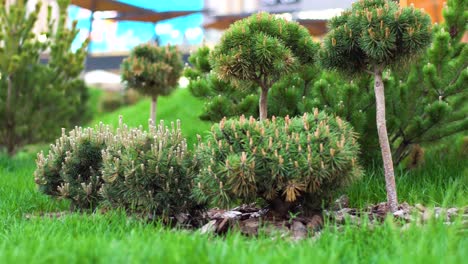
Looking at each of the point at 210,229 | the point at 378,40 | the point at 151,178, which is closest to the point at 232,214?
the point at 210,229

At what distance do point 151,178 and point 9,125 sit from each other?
20.5ft

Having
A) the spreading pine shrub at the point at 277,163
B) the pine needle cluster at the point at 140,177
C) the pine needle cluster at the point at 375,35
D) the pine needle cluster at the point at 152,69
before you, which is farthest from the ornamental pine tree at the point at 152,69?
the spreading pine shrub at the point at 277,163

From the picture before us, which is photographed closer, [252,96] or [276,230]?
[276,230]

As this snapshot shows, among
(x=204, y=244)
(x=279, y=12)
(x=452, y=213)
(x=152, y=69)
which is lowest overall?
(x=452, y=213)

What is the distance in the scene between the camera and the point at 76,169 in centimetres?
545

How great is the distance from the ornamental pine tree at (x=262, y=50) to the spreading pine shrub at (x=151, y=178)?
82cm

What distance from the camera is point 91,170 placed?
5.37 meters

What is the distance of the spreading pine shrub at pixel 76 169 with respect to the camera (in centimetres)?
532

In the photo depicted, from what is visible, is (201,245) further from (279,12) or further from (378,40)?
(279,12)

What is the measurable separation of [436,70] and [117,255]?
4.35 meters

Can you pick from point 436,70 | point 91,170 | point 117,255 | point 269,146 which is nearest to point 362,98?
point 436,70

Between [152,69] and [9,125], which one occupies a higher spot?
[152,69]

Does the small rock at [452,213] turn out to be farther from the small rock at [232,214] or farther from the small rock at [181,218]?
the small rock at [181,218]

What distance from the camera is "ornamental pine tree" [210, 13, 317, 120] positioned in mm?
4934
